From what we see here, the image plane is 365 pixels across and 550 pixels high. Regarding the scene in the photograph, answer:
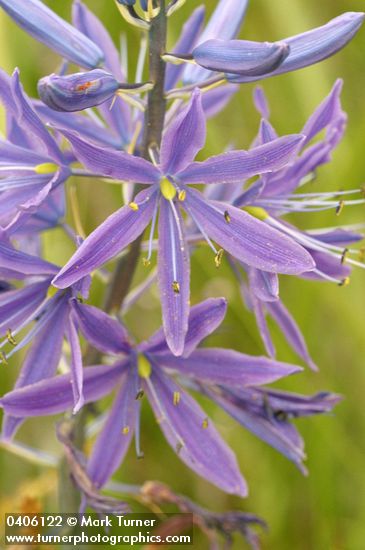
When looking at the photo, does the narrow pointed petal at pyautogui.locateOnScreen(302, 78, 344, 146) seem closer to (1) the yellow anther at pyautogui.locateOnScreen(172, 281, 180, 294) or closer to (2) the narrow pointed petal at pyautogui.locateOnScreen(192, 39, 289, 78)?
(2) the narrow pointed petal at pyautogui.locateOnScreen(192, 39, 289, 78)

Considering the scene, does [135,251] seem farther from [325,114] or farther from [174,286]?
[325,114]

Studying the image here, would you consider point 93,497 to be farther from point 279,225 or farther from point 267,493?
point 267,493

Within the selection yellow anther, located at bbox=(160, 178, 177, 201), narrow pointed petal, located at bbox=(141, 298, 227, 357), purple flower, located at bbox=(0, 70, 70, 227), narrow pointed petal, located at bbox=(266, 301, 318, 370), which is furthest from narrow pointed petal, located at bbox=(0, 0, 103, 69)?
narrow pointed petal, located at bbox=(266, 301, 318, 370)

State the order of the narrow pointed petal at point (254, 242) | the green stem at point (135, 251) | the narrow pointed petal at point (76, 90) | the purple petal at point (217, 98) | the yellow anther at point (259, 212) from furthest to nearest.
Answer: the purple petal at point (217, 98)
the yellow anther at point (259, 212)
the green stem at point (135, 251)
the narrow pointed petal at point (254, 242)
the narrow pointed petal at point (76, 90)

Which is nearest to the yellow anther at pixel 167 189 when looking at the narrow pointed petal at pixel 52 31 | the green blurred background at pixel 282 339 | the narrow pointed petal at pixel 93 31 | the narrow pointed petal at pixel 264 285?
the narrow pointed petal at pixel 264 285

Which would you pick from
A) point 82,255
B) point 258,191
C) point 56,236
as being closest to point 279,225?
point 258,191

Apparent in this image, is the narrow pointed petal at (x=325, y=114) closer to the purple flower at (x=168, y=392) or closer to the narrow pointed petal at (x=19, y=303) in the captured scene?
the purple flower at (x=168, y=392)
